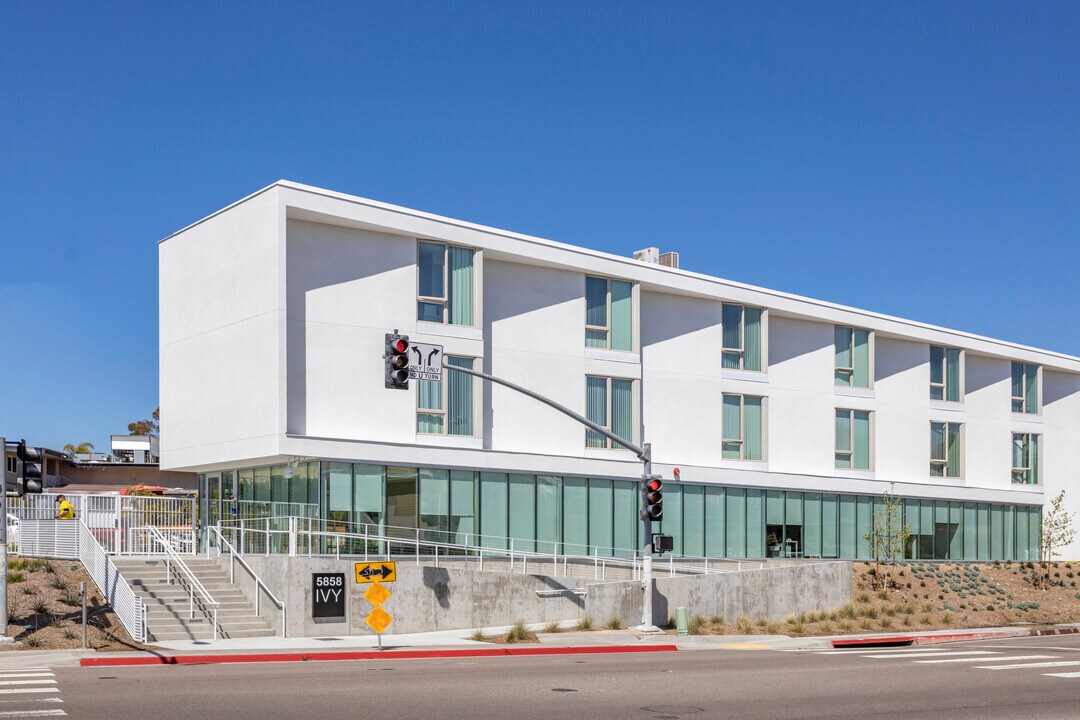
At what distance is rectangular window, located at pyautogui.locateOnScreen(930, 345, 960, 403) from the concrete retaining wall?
19.4 m

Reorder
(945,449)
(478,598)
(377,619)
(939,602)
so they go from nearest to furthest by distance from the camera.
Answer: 1. (377,619)
2. (478,598)
3. (939,602)
4. (945,449)

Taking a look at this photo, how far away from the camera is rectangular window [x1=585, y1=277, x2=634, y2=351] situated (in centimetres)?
4069

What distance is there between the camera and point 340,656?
24.2m

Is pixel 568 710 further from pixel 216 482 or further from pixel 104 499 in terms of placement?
pixel 216 482

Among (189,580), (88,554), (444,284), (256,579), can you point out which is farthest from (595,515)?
(88,554)

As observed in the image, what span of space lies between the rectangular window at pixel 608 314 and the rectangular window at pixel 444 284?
5183mm

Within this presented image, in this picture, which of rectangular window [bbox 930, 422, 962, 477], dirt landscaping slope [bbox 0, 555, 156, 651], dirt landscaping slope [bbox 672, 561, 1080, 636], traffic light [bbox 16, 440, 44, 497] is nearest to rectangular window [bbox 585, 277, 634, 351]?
dirt landscaping slope [bbox 672, 561, 1080, 636]

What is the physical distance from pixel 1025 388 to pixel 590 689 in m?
45.2

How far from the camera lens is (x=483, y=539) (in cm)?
3566

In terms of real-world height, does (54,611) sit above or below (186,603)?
above

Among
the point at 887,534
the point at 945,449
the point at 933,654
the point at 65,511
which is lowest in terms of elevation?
the point at 933,654

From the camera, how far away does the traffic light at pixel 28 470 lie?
23734mm

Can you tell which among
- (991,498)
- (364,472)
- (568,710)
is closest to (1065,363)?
(991,498)

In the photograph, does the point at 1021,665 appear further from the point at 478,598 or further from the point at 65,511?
the point at 65,511
